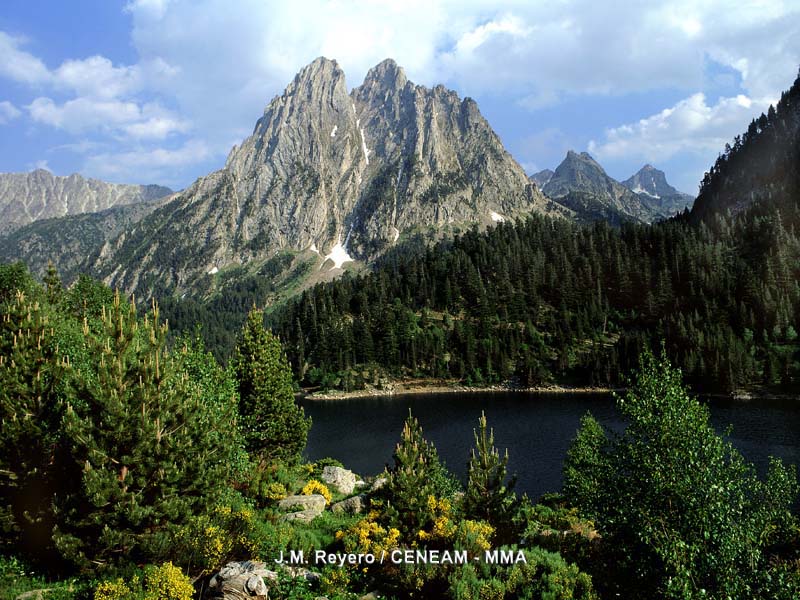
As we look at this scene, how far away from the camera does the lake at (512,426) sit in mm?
66875

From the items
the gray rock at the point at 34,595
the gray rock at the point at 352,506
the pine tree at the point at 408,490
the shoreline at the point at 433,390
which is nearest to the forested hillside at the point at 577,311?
the shoreline at the point at 433,390

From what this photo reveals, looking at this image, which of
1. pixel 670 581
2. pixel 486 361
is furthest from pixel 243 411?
pixel 486 361

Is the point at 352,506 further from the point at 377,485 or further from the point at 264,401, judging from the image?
the point at 264,401

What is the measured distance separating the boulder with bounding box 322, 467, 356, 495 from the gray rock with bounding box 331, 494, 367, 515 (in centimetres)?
797

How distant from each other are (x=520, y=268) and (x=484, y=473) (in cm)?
16071

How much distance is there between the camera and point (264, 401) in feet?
129

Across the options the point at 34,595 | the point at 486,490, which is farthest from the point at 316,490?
the point at 34,595

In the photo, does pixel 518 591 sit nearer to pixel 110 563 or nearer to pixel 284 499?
pixel 110 563

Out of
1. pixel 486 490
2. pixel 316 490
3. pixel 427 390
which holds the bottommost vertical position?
pixel 427 390

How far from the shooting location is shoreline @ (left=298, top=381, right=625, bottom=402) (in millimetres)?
135375

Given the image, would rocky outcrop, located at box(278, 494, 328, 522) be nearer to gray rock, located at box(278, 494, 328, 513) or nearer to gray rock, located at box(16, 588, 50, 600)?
gray rock, located at box(278, 494, 328, 513)

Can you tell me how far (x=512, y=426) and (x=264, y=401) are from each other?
6424 centimetres

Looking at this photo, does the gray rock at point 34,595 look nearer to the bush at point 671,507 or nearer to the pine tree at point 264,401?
the bush at point 671,507

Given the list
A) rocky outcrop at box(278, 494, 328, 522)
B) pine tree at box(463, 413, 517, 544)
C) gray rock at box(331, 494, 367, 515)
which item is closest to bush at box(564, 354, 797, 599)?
pine tree at box(463, 413, 517, 544)
